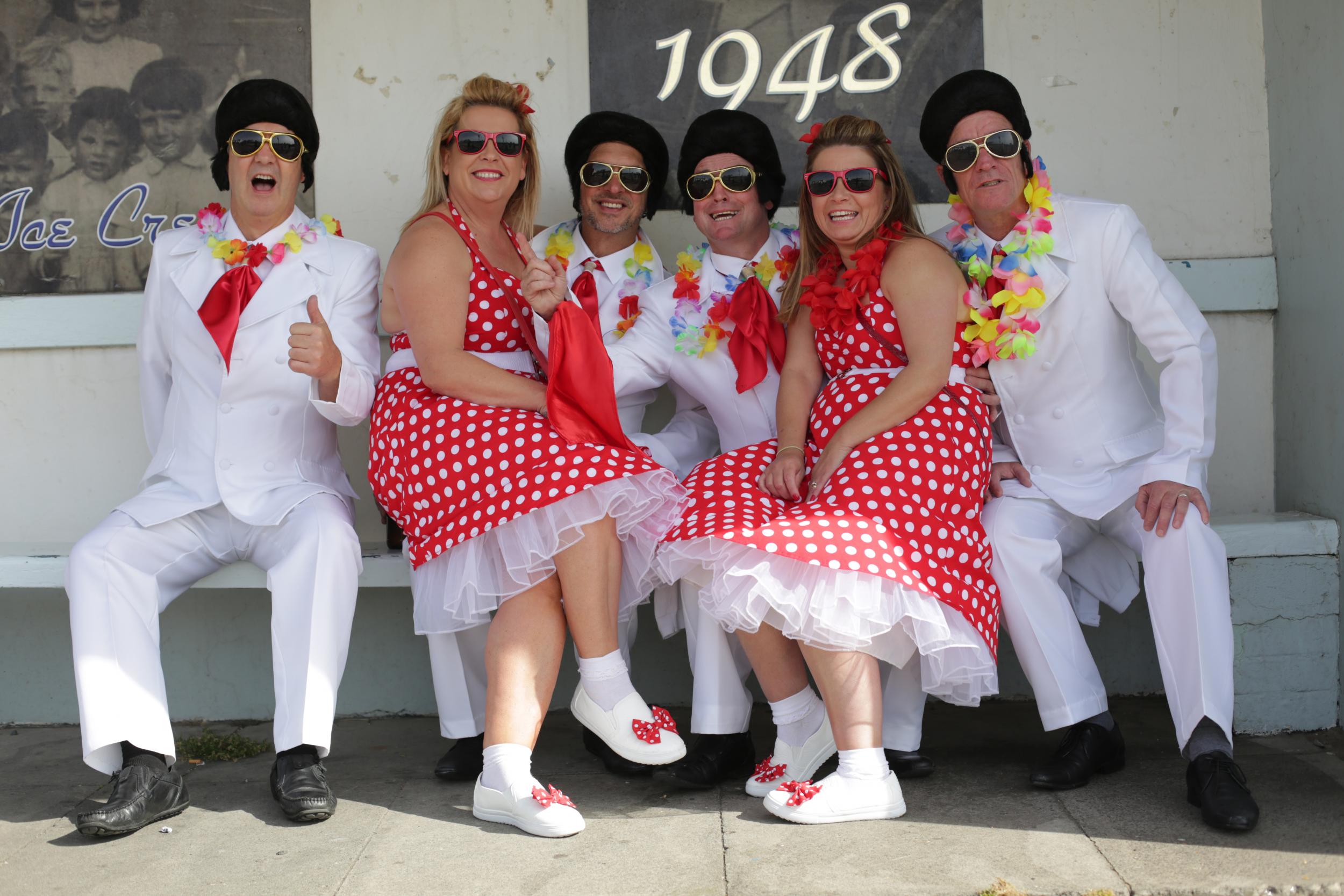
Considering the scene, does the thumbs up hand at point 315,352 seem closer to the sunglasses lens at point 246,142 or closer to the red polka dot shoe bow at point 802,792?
the sunglasses lens at point 246,142

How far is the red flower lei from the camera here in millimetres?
3473

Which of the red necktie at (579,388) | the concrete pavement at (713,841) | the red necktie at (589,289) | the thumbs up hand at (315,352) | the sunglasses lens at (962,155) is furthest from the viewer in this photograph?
the red necktie at (589,289)

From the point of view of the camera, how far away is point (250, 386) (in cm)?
371

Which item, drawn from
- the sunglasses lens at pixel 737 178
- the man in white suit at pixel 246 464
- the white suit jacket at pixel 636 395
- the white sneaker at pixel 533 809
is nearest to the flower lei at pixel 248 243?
the man in white suit at pixel 246 464

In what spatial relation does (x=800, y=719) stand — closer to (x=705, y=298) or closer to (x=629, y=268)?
(x=705, y=298)

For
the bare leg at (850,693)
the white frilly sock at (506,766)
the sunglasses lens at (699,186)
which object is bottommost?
the white frilly sock at (506,766)

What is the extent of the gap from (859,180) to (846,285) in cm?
30

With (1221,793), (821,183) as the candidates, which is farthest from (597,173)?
(1221,793)

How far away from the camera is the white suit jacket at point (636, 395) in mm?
3988

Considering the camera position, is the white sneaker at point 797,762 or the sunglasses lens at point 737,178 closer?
the white sneaker at point 797,762

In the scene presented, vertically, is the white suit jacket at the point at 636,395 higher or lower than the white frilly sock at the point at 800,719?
higher

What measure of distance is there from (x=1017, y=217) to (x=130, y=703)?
284 centimetres

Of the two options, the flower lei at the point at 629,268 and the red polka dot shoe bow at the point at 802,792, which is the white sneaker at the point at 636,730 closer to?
the red polka dot shoe bow at the point at 802,792

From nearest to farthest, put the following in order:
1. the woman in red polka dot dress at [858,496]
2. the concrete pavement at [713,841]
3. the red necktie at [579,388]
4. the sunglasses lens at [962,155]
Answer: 1. the concrete pavement at [713,841]
2. the woman in red polka dot dress at [858,496]
3. the red necktie at [579,388]
4. the sunglasses lens at [962,155]
